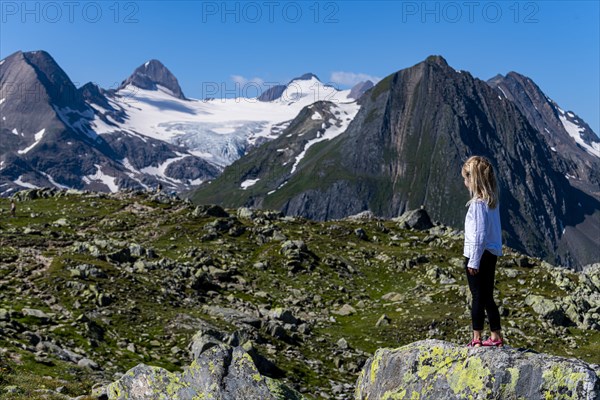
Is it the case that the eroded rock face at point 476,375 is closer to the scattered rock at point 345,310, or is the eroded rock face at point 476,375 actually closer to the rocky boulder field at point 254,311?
the rocky boulder field at point 254,311

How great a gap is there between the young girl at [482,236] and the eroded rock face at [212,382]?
5.14 meters

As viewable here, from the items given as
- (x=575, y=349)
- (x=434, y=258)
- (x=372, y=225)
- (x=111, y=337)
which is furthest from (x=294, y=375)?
(x=372, y=225)

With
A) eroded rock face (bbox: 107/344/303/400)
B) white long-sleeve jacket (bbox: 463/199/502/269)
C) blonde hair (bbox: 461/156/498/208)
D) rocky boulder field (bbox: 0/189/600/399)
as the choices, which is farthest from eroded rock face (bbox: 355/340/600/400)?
blonde hair (bbox: 461/156/498/208)

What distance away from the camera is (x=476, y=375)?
11523mm

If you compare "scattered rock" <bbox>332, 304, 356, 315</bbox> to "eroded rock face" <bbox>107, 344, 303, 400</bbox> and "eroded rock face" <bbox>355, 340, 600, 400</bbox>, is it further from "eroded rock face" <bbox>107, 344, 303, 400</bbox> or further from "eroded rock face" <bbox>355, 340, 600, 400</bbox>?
"eroded rock face" <bbox>355, 340, 600, 400</bbox>

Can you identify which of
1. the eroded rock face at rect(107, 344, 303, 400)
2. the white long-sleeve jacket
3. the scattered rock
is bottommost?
the eroded rock face at rect(107, 344, 303, 400)

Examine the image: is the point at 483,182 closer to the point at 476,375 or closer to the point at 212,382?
the point at 476,375

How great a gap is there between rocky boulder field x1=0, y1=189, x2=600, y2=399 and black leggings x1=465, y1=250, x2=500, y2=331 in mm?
1519

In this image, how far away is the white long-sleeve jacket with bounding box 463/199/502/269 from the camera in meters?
13.6

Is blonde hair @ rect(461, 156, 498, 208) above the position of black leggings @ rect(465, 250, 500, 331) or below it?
above

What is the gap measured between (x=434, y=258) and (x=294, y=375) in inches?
1353

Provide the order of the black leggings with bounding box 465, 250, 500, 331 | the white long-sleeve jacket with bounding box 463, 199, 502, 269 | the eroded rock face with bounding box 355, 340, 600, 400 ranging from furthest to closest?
the black leggings with bounding box 465, 250, 500, 331, the white long-sleeve jacket with bounding box 463, 199, 502, 269, the eroded rock face with bounding box 355, 340, 600, 400

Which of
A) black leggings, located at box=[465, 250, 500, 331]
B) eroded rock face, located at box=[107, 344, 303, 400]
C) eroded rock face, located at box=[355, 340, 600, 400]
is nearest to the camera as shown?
eroded rock face, located at box=[355, 340, 600, 400]

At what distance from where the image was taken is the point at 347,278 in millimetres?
51625
